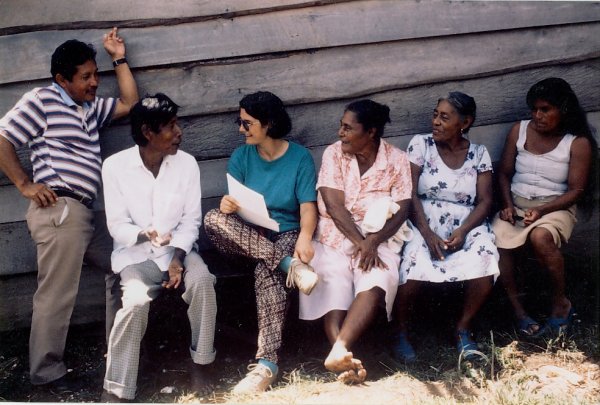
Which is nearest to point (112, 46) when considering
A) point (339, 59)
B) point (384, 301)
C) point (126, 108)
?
point (126, 108)

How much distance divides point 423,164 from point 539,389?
4.87 feet

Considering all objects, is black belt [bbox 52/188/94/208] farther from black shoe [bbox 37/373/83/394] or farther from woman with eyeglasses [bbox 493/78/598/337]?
woman with eyeglasses [bbox 493/78/598/337]

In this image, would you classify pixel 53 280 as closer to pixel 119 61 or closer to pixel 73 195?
pixel 73 195

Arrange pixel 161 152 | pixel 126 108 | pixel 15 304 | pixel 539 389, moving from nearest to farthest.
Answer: pixel 539 389 < pixel 161 152 < pixel 126 108 < pixel 15 304

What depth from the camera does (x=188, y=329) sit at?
445 cm

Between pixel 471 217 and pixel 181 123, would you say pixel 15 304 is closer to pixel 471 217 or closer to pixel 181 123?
pixel 181 123

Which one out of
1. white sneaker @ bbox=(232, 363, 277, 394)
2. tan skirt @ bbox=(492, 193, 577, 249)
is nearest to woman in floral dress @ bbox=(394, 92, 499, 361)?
tan skirt @ bbox=(492, 193, 577, 249)

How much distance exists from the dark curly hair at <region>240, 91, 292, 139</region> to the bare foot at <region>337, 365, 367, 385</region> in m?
1.44

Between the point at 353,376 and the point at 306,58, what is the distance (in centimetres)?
194

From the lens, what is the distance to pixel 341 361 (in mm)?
3490

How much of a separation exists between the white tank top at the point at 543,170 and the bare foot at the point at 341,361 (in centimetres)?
164

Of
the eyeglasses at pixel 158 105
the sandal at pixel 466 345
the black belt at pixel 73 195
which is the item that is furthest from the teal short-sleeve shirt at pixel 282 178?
the sandal at pixel 466 345

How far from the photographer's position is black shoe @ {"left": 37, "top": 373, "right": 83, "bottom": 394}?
384 cm

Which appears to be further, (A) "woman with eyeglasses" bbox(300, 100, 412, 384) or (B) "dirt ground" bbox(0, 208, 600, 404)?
(A) "woman with eyeglasses" bbox(300, 100, 412, 384)
